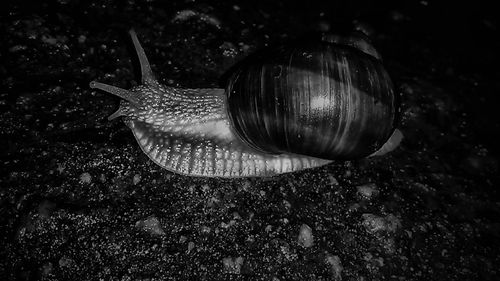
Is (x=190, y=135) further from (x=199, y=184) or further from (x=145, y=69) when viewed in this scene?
(x=145, y=69)

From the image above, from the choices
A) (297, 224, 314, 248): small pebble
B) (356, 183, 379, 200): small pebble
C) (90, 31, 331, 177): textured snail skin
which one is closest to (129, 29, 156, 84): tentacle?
(90, 31, 331, 177): textured snail skin

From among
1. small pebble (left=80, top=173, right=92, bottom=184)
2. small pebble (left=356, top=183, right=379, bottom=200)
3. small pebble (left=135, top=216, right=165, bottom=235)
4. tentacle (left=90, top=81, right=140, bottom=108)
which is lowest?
small pebble (left=135, top=216, right=165, bottom=235)

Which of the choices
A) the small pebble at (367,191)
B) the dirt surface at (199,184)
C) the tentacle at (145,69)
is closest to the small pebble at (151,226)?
the dirt surface at (199,184)

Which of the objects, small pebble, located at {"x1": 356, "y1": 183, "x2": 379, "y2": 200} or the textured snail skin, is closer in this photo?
the textured snail skin

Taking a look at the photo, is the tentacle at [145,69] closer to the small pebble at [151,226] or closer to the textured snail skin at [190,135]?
the textured snail skin at [190,135]

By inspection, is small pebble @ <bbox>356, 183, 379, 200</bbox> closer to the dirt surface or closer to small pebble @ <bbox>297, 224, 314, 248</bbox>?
the dirt surface

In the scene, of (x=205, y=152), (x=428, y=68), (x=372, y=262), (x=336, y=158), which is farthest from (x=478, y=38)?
(x=205, y=152)
